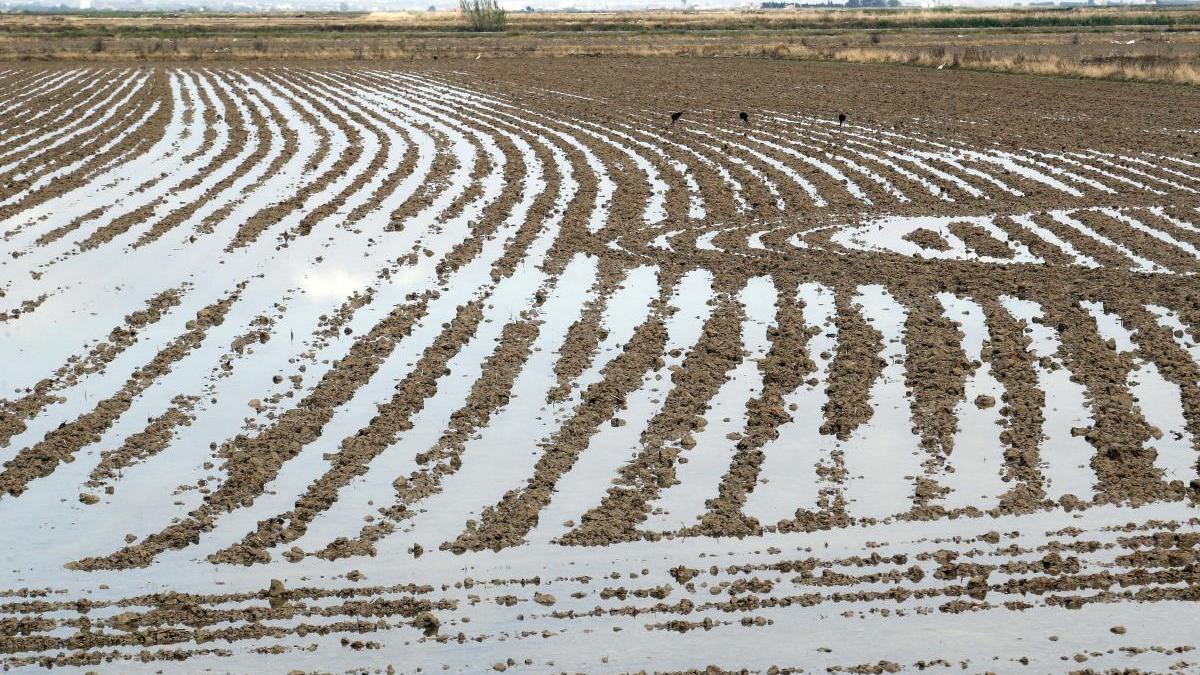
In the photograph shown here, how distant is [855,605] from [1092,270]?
755 cm

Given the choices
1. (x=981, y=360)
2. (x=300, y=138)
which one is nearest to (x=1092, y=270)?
(x=981, y=360)

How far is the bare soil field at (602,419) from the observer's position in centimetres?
632

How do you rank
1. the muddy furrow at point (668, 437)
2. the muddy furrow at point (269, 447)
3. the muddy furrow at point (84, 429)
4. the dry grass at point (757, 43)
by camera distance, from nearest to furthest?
the muddy furrow at point (269, 447) → the muddy furrow at point (668, 437) → the muddy furrow at point (84, 429) → the dry grass at point (757, 43)

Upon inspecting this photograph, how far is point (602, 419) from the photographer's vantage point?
9.04 metres

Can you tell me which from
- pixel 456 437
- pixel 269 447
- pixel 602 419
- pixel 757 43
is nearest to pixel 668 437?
pixel 602 419

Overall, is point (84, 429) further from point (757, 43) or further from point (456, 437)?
point (757, 43)

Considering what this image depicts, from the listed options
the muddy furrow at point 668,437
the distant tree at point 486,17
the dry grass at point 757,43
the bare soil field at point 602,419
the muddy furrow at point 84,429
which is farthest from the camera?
the distant tree at point 486,17

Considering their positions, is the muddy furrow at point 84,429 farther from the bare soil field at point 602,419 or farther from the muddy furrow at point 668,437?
the muddy furrow at point 668,437

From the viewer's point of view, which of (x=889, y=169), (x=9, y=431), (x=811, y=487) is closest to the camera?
(x=811, y=487)

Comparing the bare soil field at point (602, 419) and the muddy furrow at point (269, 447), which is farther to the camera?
the muddy furrow at point (269, 447)

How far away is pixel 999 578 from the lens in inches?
264

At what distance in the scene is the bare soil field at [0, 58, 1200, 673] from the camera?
20.7ft

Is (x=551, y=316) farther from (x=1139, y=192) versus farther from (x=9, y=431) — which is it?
(x=1139, y=192)

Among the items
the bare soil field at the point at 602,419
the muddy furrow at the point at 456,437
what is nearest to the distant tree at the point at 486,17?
the bare soil field at the point at 602,419
